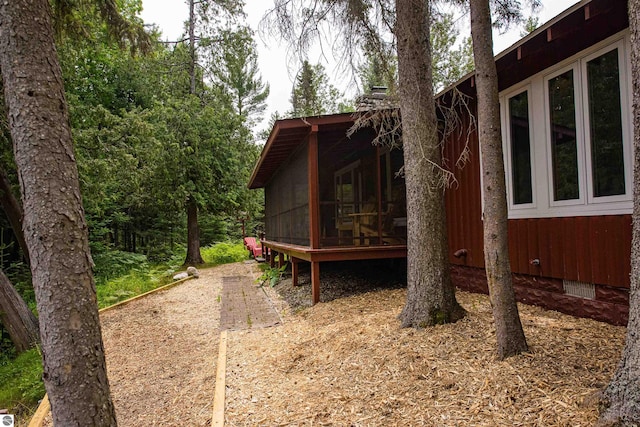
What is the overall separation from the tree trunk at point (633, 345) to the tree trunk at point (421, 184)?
2.08 metres

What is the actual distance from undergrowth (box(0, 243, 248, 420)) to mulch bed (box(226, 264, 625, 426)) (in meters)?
2.71

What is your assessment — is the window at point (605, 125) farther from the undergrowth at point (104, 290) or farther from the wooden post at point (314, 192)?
the undergrowth at point (104, 290)

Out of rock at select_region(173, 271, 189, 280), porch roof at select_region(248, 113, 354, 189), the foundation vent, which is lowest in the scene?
rock at select_region(173, 271, 189, 280)

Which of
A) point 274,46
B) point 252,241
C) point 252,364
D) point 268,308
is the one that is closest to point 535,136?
point 274,46

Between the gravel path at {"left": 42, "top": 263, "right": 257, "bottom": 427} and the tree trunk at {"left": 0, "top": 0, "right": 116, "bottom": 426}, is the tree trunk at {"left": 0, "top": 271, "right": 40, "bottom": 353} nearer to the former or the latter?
the gravel path at {"left": 42, "top": 263, "right": 257, "bottom": 427}

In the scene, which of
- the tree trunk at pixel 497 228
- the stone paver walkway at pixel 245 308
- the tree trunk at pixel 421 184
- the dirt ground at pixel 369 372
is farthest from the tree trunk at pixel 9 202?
the tree trunk at pixel 497 228

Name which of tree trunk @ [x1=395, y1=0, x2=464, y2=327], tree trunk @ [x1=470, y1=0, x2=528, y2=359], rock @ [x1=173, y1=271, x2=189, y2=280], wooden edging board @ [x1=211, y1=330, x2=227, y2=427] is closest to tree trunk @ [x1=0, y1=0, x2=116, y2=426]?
wooden edging board @ [x1=211, y1=330, x2=227, y2=427]

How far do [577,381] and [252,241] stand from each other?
668 inches

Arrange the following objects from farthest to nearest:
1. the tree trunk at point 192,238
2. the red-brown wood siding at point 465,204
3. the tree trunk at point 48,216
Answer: the tree trunk at point 192,238 < the red-brown wood siding at point 465,204 < the tree trunk at point 48,216

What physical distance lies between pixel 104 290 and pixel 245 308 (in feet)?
15.3

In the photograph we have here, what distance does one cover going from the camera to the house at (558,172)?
4023 millimetres

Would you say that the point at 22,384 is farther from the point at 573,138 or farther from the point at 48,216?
the point at 573,138

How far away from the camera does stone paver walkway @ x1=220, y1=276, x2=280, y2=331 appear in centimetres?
627

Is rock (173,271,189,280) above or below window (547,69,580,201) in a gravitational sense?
below
